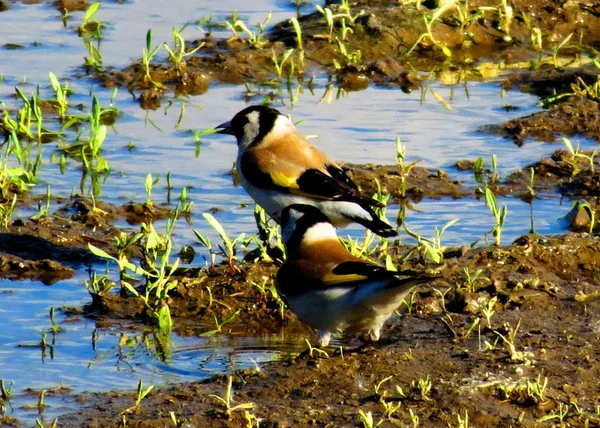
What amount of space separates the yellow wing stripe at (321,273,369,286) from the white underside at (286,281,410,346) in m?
0.04

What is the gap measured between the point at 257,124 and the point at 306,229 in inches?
93.4

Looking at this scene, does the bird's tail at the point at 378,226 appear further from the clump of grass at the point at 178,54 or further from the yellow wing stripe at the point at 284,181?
the clump of grass at the point at 178,54

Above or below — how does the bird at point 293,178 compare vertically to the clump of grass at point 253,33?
above

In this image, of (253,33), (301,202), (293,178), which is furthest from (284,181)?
(253,33)

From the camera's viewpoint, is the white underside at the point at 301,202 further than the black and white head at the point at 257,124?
No

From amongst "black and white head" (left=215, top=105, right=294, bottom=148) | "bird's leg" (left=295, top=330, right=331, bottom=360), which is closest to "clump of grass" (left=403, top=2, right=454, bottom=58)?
"black and white head" (left=215, top=105, right=294, bottom=148)

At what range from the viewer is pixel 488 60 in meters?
13.2

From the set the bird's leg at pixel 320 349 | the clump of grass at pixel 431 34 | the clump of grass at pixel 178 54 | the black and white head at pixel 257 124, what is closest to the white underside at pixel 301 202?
the black and white head at pixel 257 124

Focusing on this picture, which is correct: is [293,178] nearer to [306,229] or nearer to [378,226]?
[378,226]

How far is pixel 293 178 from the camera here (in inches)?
337

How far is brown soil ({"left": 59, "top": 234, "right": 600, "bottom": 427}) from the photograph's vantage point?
584 cm

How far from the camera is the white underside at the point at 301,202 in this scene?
8.29m

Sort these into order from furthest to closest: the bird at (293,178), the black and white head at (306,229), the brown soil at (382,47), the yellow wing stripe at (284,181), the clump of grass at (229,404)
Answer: the brown soil at (382,47)
the yellow wing stripe at (284,181)
the bird at (293,178)
the black and white head at (306,229)
the clump of grass at (229,404)

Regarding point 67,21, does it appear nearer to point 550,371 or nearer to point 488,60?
point 488,60
